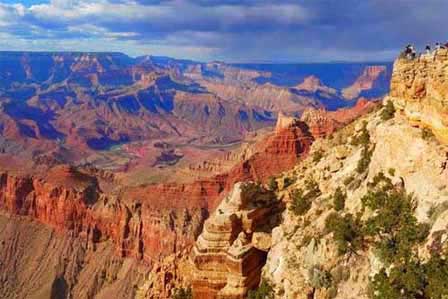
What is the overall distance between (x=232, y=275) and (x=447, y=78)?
43.4 feet

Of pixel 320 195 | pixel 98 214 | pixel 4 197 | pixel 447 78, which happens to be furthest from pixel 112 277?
pixel 447 78

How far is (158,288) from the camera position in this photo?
1570 inches

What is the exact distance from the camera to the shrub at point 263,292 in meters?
28.8

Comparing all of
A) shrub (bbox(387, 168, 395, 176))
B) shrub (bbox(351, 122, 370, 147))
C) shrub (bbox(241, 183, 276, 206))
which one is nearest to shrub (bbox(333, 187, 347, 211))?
shrub (bbox(387, 168, 395, 176))

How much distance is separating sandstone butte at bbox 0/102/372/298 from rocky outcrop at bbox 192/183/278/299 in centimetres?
6878

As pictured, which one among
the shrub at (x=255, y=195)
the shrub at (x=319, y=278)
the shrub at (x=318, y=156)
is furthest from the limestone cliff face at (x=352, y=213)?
the shrub at (x=318, y=156)

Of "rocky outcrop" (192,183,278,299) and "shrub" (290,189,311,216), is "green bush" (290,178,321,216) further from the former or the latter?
"rocky outcrop" (192,183,278,299)

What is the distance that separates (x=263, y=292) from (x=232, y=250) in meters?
3.10

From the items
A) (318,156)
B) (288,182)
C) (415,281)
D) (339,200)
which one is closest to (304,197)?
(339,200)

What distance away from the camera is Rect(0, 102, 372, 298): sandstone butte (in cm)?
10825

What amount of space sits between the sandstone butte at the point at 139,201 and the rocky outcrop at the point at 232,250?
68.8 meters

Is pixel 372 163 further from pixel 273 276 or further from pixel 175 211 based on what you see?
pixel 175 211

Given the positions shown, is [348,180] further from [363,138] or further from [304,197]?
[304,197]

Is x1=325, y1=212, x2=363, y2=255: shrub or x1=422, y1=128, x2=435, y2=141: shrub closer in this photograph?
x1=422, y1=128, x2=435, y2=141: shrub
